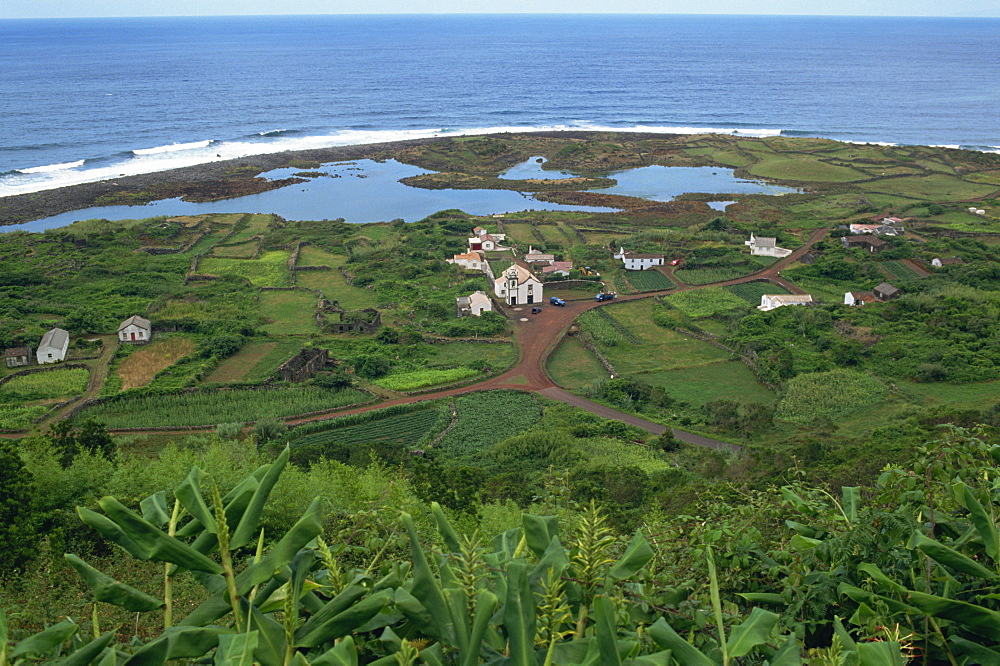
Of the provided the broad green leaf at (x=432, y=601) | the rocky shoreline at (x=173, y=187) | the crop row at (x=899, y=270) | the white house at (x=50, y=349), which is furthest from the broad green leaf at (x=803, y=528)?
the rocky shoreline at (x=173, y=187)

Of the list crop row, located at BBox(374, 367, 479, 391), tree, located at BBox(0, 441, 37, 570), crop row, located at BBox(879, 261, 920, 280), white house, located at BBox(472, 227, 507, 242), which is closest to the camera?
tree, located at BBox(0, 441, 37, 570)

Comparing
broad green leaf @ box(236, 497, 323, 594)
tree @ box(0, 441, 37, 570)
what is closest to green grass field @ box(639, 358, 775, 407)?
tree @ box(0, 441, 37, 570)

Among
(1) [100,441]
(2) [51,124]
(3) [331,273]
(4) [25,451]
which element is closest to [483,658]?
(4) [25,451]

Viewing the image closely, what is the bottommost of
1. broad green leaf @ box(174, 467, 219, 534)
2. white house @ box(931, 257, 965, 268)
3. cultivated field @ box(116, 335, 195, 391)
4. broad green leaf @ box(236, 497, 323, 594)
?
cultivated field @ box(116, 335, 195, 391)

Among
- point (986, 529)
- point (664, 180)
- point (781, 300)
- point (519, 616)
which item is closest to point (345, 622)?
point (519, 616)

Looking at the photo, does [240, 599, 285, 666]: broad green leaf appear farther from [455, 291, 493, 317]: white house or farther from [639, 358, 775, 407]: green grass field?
[455, 291, 493, 317]: white house

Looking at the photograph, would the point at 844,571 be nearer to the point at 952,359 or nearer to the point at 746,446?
the point at 746,446

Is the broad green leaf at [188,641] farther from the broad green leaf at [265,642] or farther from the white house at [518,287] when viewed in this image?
the white house at [518,287]
